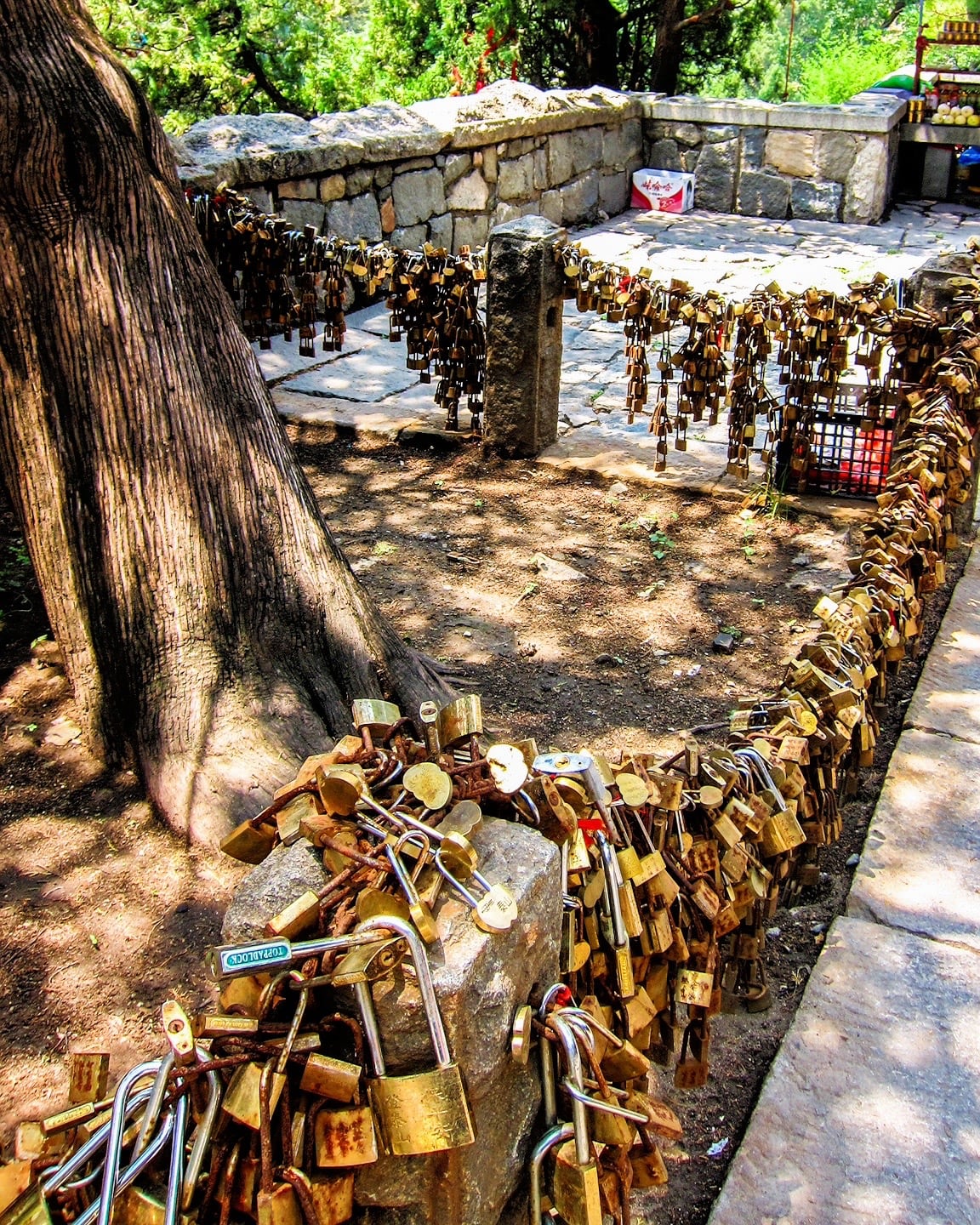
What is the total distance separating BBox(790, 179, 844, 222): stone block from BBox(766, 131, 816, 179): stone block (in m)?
0.10

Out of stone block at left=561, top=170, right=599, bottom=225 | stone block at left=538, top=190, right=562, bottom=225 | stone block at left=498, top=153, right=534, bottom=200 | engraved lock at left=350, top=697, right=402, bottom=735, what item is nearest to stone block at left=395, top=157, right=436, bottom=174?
stone block at left=498, top=153, right=534, bottom=200

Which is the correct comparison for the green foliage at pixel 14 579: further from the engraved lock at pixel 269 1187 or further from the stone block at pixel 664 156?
the stone block at pixel 664 156

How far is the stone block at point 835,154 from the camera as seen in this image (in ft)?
36.8

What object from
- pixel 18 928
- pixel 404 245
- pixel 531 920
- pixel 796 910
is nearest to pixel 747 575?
pixel 796 910

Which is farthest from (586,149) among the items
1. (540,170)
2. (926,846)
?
(926,846)

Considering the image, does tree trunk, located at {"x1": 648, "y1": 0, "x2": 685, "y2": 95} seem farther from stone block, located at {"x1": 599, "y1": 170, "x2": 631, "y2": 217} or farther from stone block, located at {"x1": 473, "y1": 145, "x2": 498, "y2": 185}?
stone block, located at {"x1": 473, "y1": 145, "x2": 498, "y2": 185}

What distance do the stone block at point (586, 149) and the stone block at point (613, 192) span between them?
0.83 feet

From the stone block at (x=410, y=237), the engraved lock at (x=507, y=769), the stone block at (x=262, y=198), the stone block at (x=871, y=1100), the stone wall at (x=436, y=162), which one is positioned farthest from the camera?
the stone block at (x=410, y=237)

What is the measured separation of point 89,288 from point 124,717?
119 centimetres

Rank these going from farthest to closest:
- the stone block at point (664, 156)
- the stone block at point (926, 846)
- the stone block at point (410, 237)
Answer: the stone block at point (664, 156), the stone block at point (410, 237), the stone block at point (926, 846)

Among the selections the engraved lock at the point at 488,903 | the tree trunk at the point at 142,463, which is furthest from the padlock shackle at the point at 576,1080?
the tree trunk at the point at 142,463

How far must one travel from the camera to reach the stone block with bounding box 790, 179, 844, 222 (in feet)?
37.6

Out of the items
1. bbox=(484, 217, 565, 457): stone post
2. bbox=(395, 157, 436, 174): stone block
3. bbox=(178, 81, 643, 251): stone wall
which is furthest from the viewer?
bbox=(395, 157, 436, 174): stone block

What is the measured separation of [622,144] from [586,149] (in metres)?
0.77
